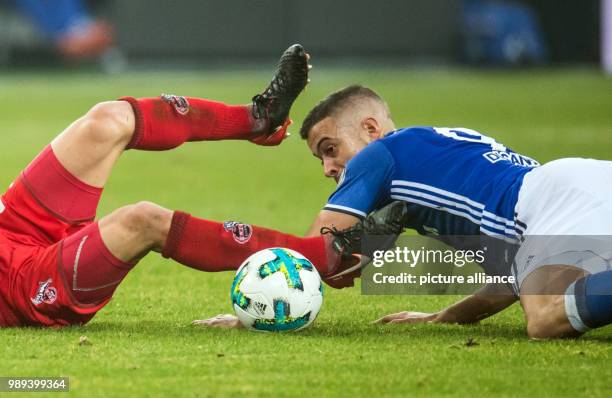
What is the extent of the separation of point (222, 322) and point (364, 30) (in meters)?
21.2

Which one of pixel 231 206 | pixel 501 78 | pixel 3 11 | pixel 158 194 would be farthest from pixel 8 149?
pixel 3 11

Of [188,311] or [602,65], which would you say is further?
[602,65]

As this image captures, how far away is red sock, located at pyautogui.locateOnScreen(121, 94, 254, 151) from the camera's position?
5500mm

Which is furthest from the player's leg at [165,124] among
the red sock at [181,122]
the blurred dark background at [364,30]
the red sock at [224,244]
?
the blurred dark background at [364,30]

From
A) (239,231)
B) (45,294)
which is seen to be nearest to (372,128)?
(239,231)

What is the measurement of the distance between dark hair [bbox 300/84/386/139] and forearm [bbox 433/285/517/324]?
1031 mm

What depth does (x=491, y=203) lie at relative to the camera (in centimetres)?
518

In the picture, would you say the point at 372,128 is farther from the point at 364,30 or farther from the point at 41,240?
the point at 364,30

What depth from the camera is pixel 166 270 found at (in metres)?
7.37

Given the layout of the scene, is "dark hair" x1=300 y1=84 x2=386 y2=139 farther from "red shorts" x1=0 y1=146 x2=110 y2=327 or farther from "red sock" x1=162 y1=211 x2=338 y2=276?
"red shorts" x1=0 y1=146 x2=110 y2=327

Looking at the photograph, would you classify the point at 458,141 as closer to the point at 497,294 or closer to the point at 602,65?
the point at 497,294

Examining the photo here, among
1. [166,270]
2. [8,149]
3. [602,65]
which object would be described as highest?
[166,270]

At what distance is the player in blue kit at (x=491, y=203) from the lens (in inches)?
196

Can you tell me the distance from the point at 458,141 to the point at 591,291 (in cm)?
98
